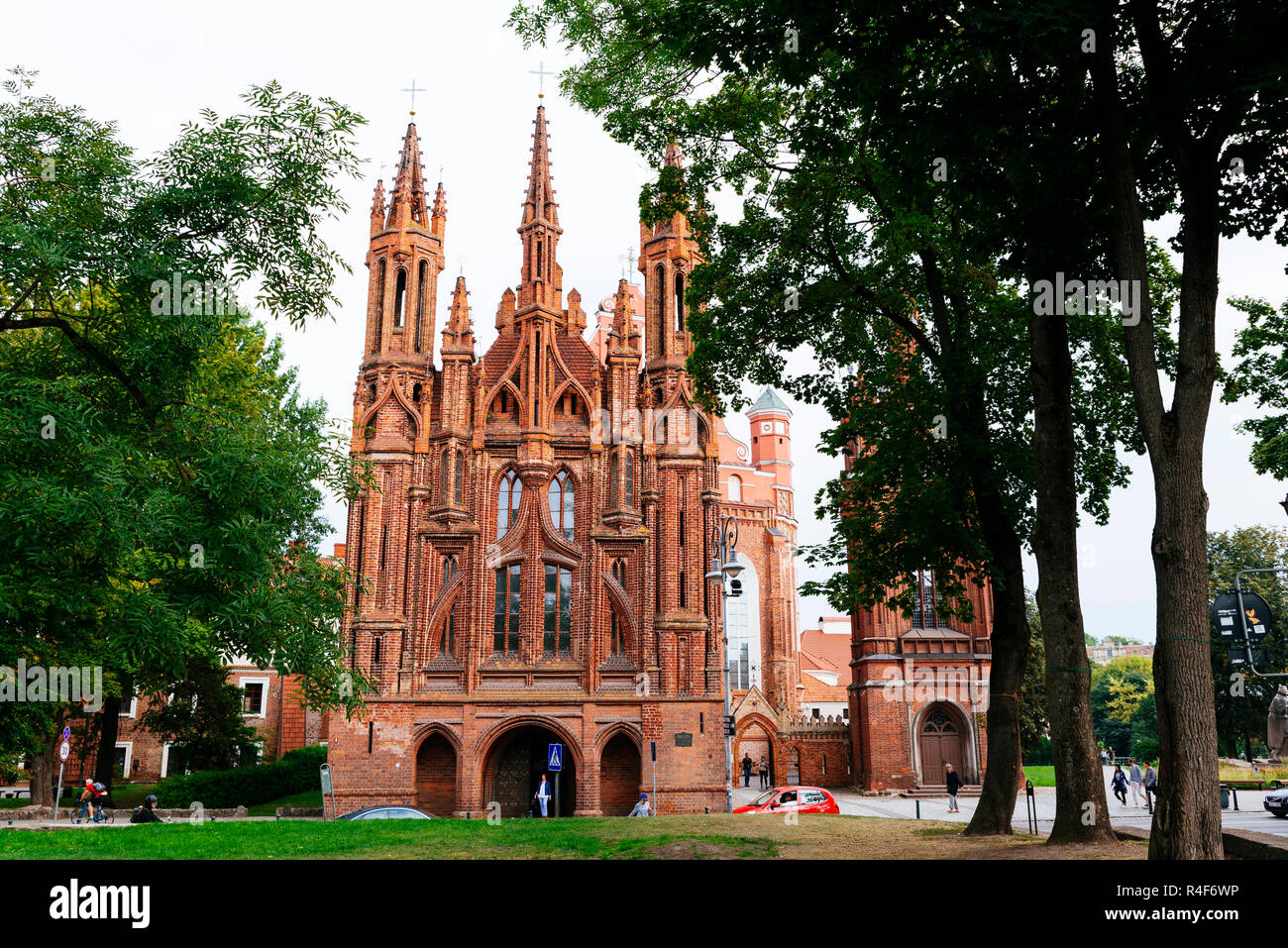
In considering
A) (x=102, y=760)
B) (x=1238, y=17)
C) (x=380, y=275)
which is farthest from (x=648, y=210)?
(x=102, y=760)

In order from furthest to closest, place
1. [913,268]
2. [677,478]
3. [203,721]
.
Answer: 1. [203,721]
2. [677,478]
3. [913,268]

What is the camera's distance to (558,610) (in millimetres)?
33875

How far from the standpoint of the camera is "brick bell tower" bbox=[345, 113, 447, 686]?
32.9 m

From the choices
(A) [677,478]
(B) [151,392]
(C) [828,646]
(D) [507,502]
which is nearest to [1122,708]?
(C) [828,646]

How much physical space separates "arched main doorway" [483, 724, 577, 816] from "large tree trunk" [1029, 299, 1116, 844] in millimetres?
22800

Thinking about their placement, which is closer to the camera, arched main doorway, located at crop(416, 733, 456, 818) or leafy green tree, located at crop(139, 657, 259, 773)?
arched main doorway, located at crop(416, 733, 456, 818)

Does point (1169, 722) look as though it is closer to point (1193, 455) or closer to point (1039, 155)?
point (1193, 455)

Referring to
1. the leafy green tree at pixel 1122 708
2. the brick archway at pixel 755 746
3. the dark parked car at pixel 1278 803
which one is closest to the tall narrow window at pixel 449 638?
the brick archway at pixel 755 746

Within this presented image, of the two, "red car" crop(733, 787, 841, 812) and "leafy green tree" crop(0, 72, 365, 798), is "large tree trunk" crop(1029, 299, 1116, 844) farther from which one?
"red car" crop(733, 787, 841, 812)

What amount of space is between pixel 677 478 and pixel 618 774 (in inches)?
412

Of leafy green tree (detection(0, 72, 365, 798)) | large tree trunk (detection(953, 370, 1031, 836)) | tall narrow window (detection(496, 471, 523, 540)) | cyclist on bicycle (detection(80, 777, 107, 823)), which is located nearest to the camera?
leafy green tree (detection(0, 72, 365, 798))

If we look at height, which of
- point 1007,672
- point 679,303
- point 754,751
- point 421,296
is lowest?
point 754,751

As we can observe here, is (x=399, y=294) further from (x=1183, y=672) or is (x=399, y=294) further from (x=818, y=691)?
(x=818, y=691)

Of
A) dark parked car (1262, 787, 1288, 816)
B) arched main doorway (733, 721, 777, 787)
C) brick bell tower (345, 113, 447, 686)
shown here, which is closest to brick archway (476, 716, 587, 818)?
brick bell tower (345, 113, 447, 686)
